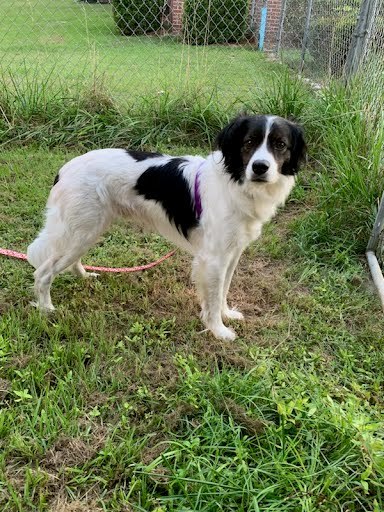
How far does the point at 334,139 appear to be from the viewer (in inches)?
160

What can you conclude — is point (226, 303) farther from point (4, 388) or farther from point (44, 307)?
point (4, 388)

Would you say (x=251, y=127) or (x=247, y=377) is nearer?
(x=247, y=377)

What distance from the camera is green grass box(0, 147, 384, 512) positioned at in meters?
1.65

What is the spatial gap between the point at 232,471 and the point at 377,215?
228cm

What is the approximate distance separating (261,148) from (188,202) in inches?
22.5

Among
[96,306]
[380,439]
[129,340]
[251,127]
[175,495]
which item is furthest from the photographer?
[96,306]

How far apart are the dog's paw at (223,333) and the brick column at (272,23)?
9267 mm

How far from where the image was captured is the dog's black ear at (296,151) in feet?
7.84

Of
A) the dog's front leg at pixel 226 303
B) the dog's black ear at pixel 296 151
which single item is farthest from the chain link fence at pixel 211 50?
the dog's front leg at pixel 226 303

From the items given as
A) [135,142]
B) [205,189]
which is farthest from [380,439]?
[135,142]

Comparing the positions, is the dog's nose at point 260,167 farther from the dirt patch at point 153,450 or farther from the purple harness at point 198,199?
the dirt patch at point 153,450

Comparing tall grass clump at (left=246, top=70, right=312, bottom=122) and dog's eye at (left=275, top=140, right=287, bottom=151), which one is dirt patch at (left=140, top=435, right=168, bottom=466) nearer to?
dog's eye at (left=275, top=140, right=287, bottom=151)

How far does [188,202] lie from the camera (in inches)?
102

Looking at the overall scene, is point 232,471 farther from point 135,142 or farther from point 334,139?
point 135,142
